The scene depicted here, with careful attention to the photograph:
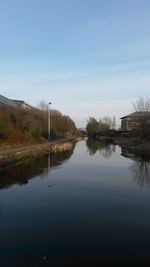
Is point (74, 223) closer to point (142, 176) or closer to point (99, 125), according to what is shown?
point (142, 176)

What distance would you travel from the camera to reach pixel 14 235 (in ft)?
33.3

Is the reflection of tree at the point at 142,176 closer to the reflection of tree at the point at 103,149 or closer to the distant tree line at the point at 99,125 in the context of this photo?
the reflection of tree at the point at 103,149

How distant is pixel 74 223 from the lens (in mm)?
11406

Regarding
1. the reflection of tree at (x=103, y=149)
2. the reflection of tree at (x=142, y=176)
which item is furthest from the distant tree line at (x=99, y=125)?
the reflection of tree at (x=142, y=176)

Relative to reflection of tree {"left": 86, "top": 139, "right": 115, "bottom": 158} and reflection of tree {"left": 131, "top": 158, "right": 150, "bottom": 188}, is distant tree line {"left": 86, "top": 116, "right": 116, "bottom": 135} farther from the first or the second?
reflection of tree {"left": 131, "top": 158, "right": 150, "bottom": 188}

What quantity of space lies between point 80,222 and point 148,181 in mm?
11092

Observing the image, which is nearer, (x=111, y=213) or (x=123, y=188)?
(x=111, y=213)

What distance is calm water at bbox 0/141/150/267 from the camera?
8.62 meters

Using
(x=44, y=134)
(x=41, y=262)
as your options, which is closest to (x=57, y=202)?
Result: (x=41, y=262)

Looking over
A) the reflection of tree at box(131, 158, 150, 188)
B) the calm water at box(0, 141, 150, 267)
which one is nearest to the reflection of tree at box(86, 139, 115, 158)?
the reflection of tree at box(131, 158, 150, 188)

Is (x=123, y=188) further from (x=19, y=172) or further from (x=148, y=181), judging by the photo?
(x=19, y=172)

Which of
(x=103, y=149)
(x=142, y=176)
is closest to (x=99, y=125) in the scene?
(x=103, y=149)

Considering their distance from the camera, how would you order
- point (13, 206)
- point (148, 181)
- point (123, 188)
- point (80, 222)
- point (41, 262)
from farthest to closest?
point (148, 181), point (123, 188), point (13, 206), point (80, 222), point (41, 262)

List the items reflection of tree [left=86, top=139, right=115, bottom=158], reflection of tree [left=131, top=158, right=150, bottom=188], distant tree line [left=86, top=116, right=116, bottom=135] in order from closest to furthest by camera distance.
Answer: reflection of tree [left=131, top=158, right=150, bottom=188]
reflection of tree [left=86, top=139, right=115, bottom=158]
distant tree line [left=86, top=116, right=116, bottom=135]
